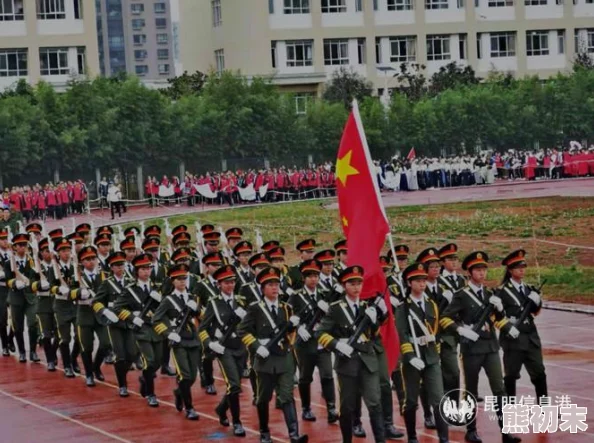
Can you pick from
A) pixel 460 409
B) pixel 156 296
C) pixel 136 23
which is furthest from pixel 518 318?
pixel 136 23

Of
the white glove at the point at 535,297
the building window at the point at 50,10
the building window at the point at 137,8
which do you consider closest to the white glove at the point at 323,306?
the white glove at the point at 535,297

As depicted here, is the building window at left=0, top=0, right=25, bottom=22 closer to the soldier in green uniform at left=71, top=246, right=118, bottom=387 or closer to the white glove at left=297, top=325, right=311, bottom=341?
the soldier in green uniform at left=71, top=246, right=118, bottom=387

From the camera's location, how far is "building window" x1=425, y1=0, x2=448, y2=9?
2950 inches

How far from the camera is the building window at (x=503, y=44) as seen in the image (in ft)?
253

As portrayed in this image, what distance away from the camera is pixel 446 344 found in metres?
14.1

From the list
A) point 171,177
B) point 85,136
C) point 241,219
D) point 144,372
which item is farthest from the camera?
point 171,177

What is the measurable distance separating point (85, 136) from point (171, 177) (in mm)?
4963

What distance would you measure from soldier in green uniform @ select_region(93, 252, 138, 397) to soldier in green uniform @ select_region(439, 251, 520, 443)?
460 centimetres

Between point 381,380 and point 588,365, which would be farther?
point 588,365

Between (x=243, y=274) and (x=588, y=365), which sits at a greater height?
(x=243, y=274)

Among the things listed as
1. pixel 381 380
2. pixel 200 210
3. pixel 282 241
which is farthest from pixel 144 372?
pixel 200 210

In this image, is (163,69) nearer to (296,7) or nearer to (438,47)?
(438,47)

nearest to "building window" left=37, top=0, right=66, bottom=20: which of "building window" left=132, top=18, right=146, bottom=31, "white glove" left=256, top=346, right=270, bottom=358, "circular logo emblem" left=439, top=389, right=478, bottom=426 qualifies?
"white glove" left=256, top=346, right=270, bottom=358

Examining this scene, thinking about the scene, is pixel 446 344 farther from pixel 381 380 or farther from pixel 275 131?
pixel 275 131
